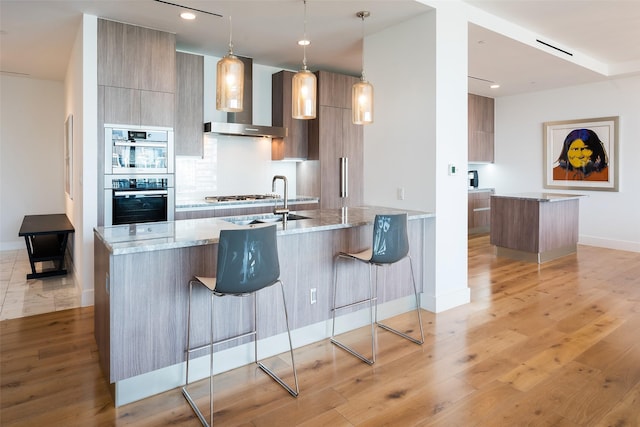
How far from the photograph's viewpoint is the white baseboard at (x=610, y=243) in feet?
21.9

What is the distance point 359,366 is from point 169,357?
4.02 feet

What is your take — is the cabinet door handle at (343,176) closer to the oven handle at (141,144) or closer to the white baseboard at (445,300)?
the white baseboard at (445,300)

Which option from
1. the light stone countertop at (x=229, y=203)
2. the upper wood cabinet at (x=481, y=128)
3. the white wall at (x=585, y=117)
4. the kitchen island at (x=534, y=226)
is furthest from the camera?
the upper wood cabinet at (x=481, y=128)

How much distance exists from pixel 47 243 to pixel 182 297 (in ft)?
12.2

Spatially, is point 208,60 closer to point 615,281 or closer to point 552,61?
point 552,61

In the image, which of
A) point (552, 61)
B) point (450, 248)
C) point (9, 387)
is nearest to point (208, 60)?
point (450, 248)

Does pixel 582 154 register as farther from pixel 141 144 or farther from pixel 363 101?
pixel 141 144

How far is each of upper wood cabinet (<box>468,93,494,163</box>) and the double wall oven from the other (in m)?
5.90

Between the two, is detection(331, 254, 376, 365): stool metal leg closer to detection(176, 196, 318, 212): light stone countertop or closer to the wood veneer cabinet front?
detection(176, 196, 318, 212): light stone countertop

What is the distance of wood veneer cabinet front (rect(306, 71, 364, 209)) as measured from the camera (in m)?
5.69

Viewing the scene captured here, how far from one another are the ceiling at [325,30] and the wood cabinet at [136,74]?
0.14m

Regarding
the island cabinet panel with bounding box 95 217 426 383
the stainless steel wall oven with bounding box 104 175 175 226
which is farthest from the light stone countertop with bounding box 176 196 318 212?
the island cabinet panel with bounding box 95 217 426 383

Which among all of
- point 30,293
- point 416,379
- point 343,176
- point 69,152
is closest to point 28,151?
point 69,152

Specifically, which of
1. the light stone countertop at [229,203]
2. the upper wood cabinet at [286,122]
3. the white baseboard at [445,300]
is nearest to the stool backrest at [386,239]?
the white baseboard at [445,300]
